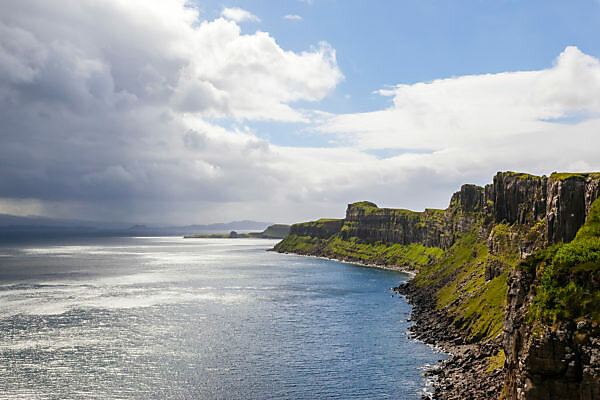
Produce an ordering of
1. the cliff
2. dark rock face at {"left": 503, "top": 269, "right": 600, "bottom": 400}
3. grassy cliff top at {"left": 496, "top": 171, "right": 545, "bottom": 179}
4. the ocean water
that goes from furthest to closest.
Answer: grassy cliff top at {"left": 496, "top": 171, "right": 545, "bottom": 179}
the ocean water
the cliff
dark rock face at {"left": 503, "top": 269, "right": 600, "bottom": 400}

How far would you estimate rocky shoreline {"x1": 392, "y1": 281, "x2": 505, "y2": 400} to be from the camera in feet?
259

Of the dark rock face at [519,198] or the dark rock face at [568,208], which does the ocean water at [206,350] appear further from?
the dark rock face at [519,198]

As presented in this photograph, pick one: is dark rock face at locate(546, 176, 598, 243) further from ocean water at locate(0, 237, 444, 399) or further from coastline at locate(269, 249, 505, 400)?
ocean water at locate(0, 237, 444, 399)

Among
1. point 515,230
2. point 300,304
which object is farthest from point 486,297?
point 300,304

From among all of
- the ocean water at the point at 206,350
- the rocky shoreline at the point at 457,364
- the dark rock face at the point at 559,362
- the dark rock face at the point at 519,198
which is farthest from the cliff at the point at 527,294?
the ocean water at the point at 206,350

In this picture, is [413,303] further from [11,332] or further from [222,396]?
[11,332]

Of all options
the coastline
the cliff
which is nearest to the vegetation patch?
the cliff

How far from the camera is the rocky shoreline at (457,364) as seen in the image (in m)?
78.9

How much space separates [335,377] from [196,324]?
61.8 m

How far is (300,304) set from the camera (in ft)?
567

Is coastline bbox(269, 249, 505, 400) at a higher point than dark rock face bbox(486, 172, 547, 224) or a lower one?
lower

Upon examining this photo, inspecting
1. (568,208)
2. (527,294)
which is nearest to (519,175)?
(568,208)

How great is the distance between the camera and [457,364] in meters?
95.6

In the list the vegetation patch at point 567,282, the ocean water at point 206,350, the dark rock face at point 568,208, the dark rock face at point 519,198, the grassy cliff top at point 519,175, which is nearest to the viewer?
the vegetation patch at point 567,282
